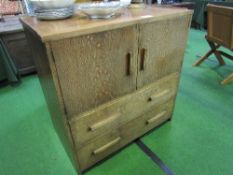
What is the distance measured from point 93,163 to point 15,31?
6.33 feet

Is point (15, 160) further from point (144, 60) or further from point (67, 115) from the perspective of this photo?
point (144, 60)

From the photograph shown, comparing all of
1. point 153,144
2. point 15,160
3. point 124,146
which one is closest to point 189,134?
point 153,144

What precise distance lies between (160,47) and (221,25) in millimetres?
1496

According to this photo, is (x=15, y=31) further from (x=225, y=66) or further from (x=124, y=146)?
(x=225, y=66)

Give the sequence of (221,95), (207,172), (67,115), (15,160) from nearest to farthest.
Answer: (67,115), (207,172), (15,160), (221,95)

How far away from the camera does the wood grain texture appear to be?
2082 mm

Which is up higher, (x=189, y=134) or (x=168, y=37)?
(x=168, y=37)

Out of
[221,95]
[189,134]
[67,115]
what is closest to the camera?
[67,115]

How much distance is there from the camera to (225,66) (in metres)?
2.81

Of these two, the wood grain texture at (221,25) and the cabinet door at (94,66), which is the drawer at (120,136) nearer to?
the cabinet door at (94,66)

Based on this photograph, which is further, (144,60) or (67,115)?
(144,60)

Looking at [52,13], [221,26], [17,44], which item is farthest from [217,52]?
[17,44]

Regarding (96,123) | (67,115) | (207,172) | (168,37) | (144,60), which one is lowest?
(207,172)

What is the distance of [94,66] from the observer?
3.24 feet
